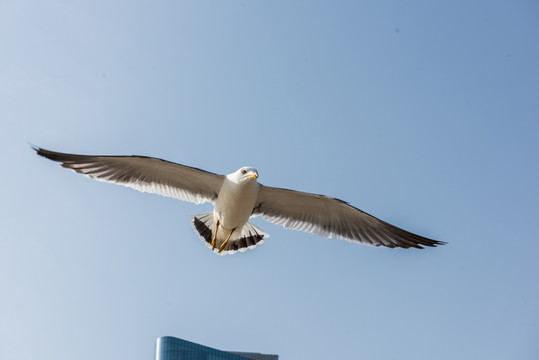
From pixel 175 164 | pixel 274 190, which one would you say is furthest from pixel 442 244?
pixel 175 164

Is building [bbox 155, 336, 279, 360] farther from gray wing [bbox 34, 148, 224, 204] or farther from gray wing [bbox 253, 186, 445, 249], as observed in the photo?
gray wing [bbox 34, 148, 224, 204]

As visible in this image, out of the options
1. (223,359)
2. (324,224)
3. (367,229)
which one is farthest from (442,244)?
(223,359)

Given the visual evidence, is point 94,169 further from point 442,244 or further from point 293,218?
point 442,244

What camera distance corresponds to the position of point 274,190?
416 inches

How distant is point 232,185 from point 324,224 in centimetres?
179

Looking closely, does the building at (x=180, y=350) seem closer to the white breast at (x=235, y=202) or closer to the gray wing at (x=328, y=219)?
the gray wing at (x=328, y=219)

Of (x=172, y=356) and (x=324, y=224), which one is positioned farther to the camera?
(x=172, y=356)

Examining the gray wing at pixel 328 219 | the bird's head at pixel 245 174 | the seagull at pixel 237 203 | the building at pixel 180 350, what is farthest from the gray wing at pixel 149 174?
the building at pixel 180 350

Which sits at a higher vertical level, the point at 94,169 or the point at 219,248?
the point at 94,169

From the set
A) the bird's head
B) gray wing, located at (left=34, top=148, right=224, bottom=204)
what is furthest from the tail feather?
the bird's head

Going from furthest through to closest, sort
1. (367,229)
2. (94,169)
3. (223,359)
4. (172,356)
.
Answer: (223,359)
(172,356)
(367,229)
(94,169)

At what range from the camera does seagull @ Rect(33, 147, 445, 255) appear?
1012cm

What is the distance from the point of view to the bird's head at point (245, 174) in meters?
9.99

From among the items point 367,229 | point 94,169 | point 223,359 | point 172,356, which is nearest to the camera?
point 94,169
